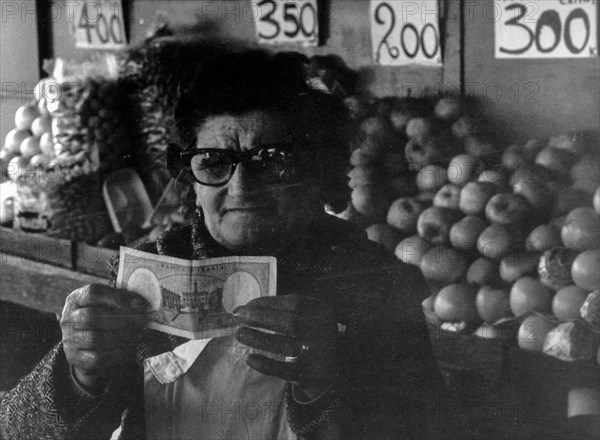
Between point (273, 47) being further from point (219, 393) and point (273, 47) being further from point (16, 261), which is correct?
point (16, 261)

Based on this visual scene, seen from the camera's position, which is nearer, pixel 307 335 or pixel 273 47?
pixel 307 335

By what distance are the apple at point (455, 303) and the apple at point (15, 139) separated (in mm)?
952

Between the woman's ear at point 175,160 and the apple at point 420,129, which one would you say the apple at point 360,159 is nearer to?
the apple at point 420,129

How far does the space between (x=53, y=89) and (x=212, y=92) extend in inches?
25.0

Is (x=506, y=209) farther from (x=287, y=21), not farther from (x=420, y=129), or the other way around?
(x=287, y=21)

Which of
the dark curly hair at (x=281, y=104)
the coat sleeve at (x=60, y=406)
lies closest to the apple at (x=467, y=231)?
the dark curly hair at (x=281, y=104)

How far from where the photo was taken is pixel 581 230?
50.8 inches

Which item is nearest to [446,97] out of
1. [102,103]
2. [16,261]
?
[102,103]

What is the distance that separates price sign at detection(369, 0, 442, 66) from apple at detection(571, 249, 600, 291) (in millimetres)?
438

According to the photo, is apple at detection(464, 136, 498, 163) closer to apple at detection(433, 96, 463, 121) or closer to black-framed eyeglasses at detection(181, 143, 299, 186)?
apple at detection(433, 96, 463, 121)

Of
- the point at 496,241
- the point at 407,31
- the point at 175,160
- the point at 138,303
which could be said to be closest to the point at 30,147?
the point at 175,160

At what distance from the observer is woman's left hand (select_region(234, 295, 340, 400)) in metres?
A: 1.06

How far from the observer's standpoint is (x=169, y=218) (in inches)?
54.3

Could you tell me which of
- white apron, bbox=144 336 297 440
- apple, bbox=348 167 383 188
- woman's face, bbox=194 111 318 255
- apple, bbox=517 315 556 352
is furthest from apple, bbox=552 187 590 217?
white apron, bbox=144 336 297 440
